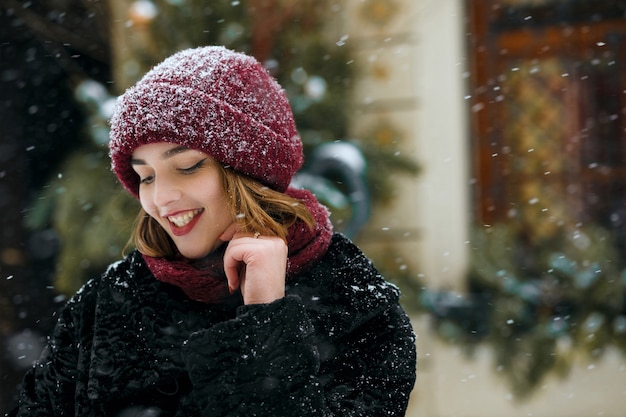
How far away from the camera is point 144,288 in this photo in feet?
5.35

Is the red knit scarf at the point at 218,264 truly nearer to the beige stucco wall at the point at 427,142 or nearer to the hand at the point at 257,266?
the hand at the point at 257,266

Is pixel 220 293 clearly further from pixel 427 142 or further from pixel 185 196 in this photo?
pixel 427 142

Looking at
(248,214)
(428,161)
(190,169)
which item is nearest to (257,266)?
(248,214)

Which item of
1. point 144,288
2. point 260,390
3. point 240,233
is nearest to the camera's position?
point 260,390

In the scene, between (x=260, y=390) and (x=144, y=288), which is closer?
(x=260, y=390)

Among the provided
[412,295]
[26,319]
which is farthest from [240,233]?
[26,319]

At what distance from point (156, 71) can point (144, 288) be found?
1.50ft

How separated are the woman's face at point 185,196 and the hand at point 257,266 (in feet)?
0.27

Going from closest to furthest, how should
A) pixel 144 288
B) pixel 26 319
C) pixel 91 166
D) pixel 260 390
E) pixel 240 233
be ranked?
pixel 260 390 < pixel 240 233 < pixel 144 288 < pixel 91 166 < pixel 26 319

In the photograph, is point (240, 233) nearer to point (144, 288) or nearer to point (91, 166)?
point (144, 288)

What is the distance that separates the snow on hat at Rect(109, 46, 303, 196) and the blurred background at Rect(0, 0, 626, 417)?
7.06 ft

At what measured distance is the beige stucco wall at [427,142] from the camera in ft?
14.6

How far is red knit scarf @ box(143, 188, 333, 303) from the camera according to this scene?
59.9 inches

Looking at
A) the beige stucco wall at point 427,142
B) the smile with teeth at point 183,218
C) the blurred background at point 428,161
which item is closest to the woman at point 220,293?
the smile with teeth at point 183,218
